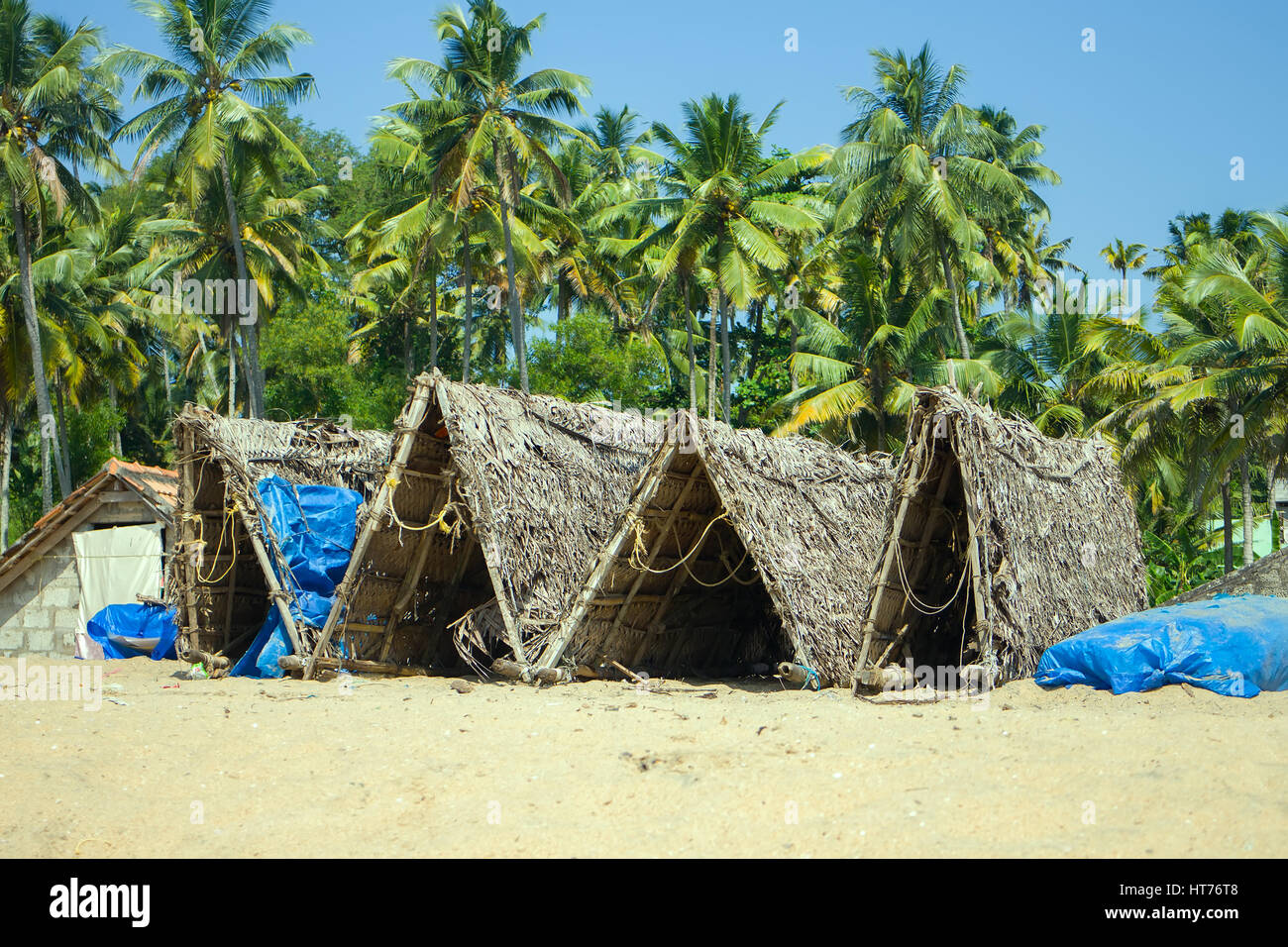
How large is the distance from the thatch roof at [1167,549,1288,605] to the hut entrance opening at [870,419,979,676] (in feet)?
11.5

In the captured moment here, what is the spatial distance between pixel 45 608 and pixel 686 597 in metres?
10.1

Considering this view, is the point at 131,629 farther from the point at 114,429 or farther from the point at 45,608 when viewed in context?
the point at 114,429

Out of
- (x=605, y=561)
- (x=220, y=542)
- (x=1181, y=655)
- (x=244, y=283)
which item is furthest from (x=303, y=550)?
(x=244, y=283)

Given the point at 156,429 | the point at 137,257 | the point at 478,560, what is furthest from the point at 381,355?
the point at 478,560

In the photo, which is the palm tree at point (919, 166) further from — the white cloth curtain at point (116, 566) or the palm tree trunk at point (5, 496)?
the palm tree trunk at point (5, 496)

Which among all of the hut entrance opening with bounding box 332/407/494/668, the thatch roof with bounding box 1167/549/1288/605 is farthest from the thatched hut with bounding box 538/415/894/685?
the thatch roof with bounding box 1167/549/1288/605

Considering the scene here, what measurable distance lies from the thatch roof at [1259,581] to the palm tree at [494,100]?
41.7 feet

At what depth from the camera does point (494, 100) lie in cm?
2186

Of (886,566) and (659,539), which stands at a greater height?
(659,539)

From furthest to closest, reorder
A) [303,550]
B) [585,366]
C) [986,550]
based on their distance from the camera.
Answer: [585,366] → [303,550] → [986,550]

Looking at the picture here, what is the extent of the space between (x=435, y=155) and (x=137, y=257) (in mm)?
17693
